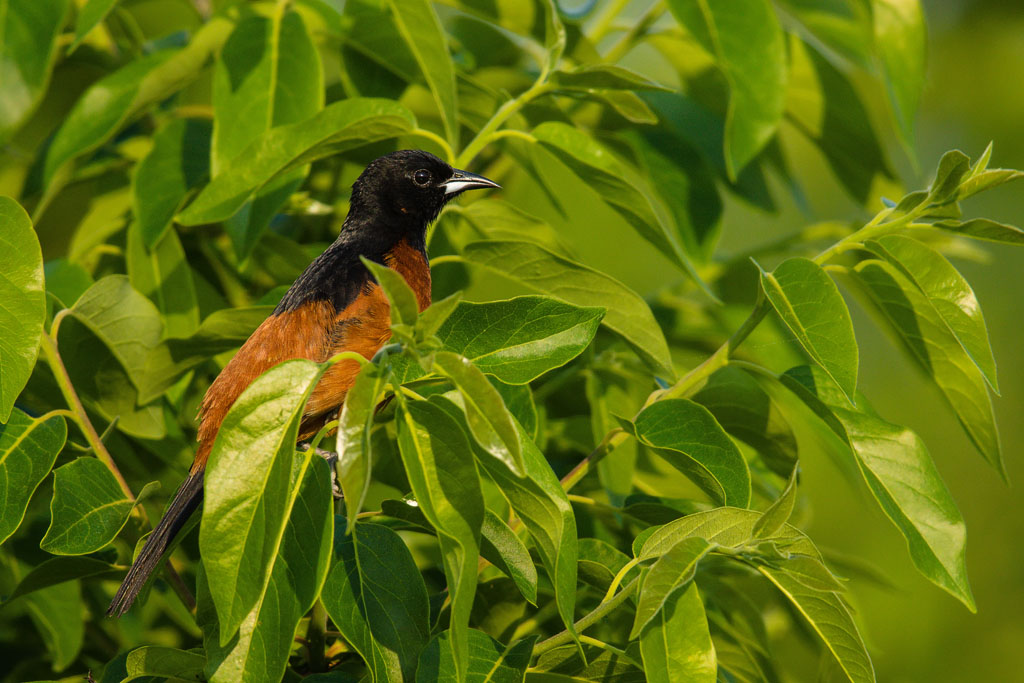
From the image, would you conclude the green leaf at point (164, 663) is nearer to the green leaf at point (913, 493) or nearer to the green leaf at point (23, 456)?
the green leaf at point (23, 456)

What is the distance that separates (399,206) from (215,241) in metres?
0.62

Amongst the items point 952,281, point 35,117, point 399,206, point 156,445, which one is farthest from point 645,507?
point 35,117

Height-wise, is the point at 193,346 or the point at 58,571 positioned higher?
the point at 193,346

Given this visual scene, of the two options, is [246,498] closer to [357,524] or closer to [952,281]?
[357,524]

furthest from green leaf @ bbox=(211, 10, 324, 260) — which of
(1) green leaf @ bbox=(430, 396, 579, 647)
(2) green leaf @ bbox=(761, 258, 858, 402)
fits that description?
(2) green leaf @ bbox=(761, 258, 858, 402)

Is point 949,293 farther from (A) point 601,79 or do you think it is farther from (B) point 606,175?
(A) point 601,79

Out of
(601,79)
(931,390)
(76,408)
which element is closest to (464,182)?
(601,79)

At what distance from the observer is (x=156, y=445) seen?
2.52m

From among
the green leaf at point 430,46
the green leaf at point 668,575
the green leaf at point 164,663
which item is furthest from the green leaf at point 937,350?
the green leaf at point 164,663

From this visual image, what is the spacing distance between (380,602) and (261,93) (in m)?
1.44

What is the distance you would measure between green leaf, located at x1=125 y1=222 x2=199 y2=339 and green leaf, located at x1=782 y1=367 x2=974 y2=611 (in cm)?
161

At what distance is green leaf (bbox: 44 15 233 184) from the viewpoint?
2500mm

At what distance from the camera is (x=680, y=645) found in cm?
146

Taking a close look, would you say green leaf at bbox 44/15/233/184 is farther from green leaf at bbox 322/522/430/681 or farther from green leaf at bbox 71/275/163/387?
green leaf at bbox 322/522/430/681
